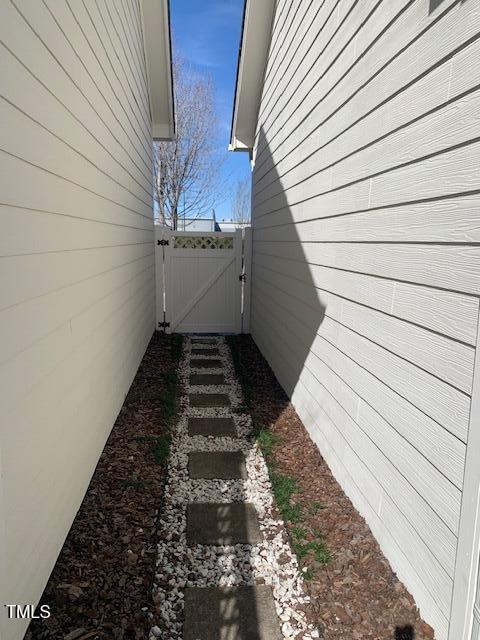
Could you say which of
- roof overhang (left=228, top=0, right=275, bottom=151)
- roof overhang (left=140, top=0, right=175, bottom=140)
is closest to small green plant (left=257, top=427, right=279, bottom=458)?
roof overhang (left=228, top=0, right=275, bottom=151)

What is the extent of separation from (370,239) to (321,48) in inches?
73.1

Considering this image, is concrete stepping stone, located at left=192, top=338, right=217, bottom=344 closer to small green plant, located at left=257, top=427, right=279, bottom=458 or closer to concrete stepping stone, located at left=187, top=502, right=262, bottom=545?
small green plant, located at left=257, top=427, right=279, bottom=458

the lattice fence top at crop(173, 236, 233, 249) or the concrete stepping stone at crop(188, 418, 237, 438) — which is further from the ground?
the lattice fence top at crop(173, 236, 233, 249)

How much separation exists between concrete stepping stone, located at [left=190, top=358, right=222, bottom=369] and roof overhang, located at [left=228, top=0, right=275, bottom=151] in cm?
384

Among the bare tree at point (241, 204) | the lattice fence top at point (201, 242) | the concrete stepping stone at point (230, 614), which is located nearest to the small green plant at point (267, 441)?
the concrete stepping stone at point (230, 614)

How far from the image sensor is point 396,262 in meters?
2.23

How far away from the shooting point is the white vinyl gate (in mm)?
7762

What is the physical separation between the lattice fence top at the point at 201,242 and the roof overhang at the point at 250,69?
1.68m

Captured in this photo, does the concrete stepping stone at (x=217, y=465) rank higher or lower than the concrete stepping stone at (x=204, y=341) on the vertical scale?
lower

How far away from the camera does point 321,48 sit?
3.49 meters

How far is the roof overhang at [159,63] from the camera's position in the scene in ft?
20.2

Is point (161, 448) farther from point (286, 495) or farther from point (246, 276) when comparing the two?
point (246, 276)

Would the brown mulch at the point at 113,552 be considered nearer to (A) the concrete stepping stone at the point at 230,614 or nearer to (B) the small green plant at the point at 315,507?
(A) the concrete stepping stone at the point at 230,614

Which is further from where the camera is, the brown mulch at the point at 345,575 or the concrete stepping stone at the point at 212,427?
the concrete stepping stone at the point at 212,427
